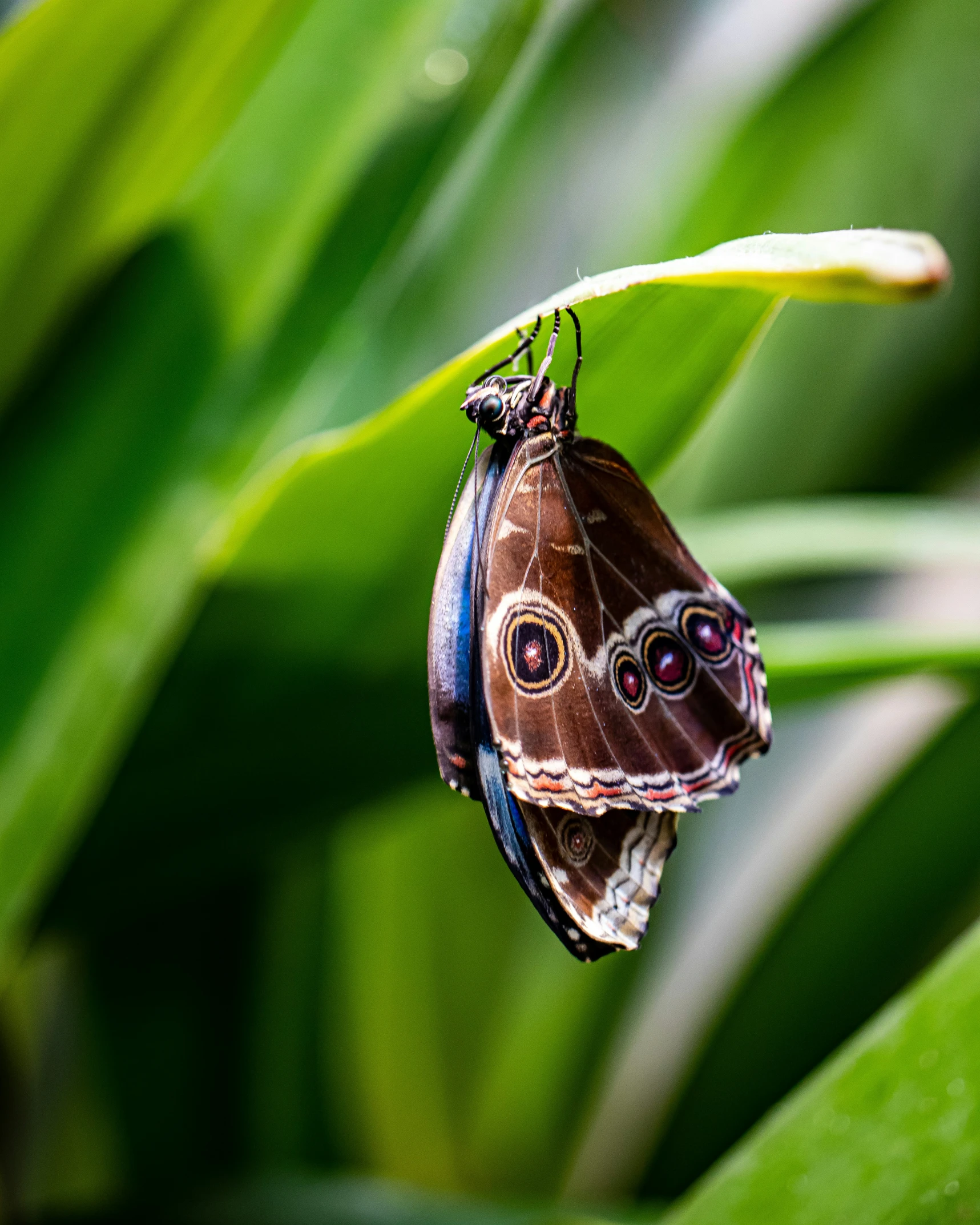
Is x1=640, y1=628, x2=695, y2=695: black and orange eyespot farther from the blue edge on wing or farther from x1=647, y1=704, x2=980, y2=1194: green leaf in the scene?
x1=647, y1=704, x2=980, y2=1194: green leaf

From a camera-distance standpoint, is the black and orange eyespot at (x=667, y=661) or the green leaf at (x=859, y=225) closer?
the black and orange eyespot at (x=667, y=661)

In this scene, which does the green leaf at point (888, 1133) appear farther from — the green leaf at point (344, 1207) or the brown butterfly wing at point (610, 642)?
the green leaf at point (344, 1207)

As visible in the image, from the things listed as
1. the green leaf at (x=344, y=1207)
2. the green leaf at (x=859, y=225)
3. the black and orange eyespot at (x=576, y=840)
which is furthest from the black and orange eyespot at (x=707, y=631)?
the green leaf at (x=344, y=1207)

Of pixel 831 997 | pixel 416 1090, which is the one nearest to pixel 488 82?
pixel 831 997

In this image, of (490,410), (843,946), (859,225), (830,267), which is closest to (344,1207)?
(843,946)

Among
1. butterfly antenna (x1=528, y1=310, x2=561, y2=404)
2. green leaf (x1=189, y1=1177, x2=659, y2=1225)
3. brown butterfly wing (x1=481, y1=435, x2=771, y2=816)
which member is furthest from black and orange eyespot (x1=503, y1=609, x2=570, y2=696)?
green leaf (x1=189, y1=1177, x2=659, y2=1225)

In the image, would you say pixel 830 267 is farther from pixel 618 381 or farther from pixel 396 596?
pixel 396 596

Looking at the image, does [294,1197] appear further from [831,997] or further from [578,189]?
[578,189]
